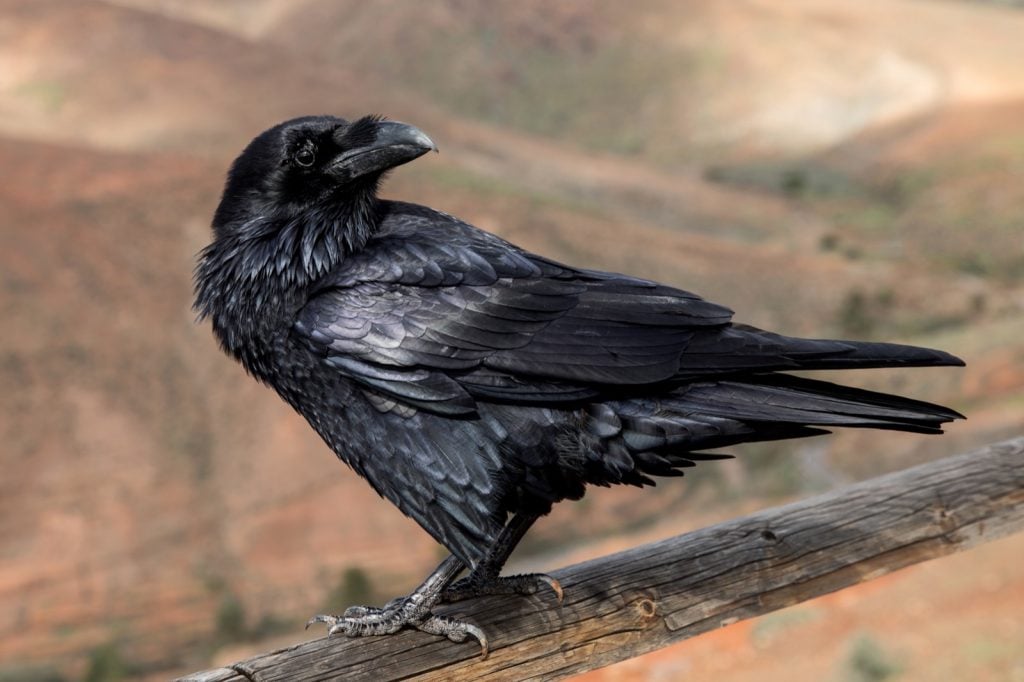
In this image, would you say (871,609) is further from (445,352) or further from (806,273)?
(806,273)

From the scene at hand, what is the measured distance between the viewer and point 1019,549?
35.9 ft

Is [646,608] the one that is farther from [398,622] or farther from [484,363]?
[484,363]

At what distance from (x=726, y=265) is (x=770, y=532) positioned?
1940 centimetres

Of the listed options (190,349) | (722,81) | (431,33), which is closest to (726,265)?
(190,349)

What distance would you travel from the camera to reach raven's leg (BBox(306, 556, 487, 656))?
2779 millimetres

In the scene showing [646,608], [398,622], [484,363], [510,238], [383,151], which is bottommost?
[646,608]

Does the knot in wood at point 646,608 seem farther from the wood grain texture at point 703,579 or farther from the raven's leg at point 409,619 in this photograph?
the raven's leg at point 409,619

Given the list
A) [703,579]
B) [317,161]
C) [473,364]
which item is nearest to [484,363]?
[473,364]

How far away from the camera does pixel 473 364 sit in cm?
279

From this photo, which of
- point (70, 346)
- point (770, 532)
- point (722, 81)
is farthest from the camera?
point (722, 81)

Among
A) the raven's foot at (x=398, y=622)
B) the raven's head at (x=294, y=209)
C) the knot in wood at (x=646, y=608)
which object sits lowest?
the knot in wood at (x=646, y=608)

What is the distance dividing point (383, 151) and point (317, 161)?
183mm

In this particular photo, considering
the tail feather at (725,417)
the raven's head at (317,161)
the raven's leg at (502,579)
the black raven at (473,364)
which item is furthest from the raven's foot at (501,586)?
the raven's head at (317,161)

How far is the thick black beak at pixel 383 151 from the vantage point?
2898 mm
